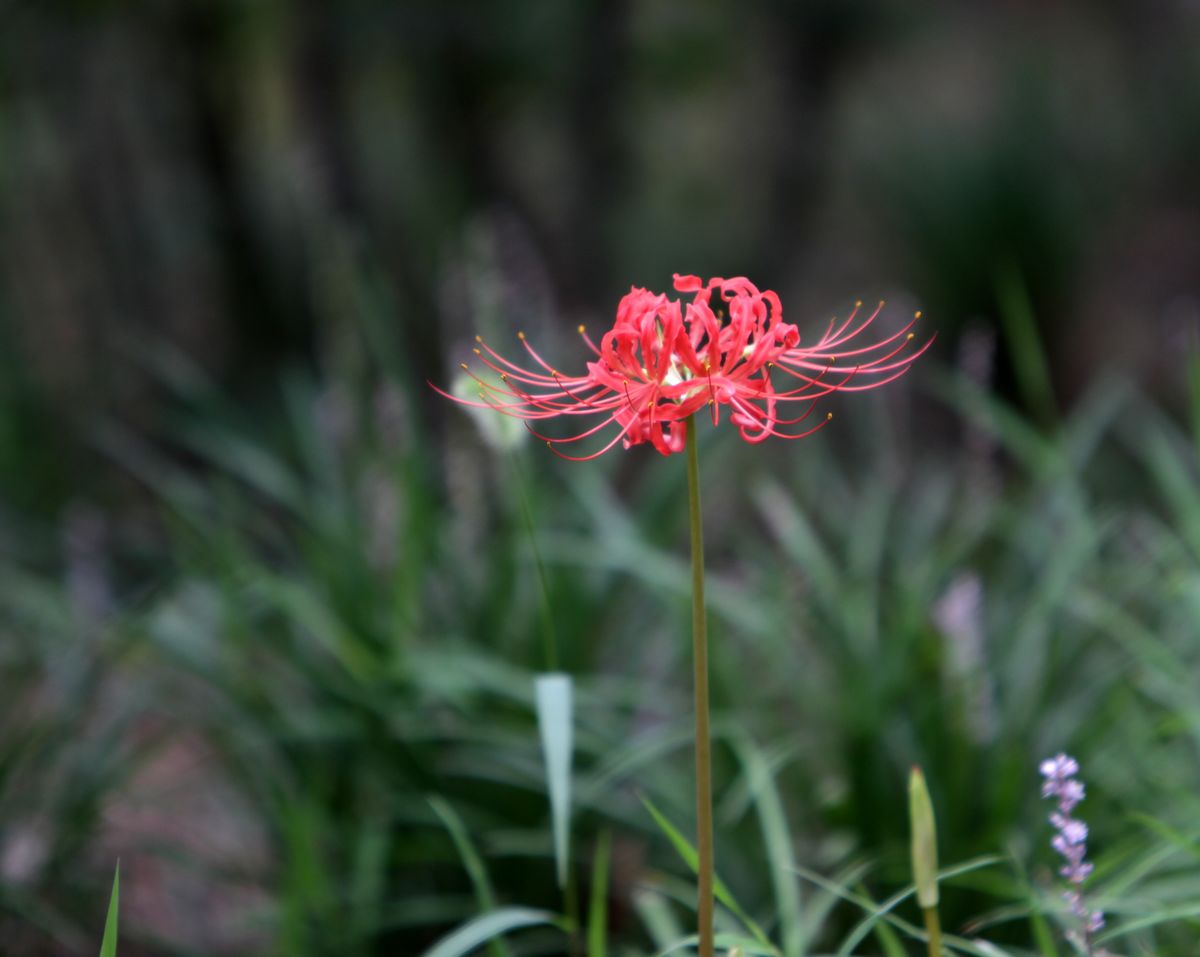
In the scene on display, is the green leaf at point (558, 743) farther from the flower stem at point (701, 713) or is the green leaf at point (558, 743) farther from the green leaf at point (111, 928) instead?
the green leaf at point (111, 928)

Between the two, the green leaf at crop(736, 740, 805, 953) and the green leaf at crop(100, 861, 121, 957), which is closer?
the green leaf at crop(100, 861, 121, 957)

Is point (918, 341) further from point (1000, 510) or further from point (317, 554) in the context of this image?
point (317, 554)

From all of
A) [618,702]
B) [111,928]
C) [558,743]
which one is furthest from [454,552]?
[111,928]

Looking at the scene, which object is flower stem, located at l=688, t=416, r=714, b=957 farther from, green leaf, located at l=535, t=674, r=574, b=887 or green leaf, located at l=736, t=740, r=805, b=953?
green leaf, located at l=736, t=740, r=805, b=953

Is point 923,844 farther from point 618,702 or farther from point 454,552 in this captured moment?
point 454,552

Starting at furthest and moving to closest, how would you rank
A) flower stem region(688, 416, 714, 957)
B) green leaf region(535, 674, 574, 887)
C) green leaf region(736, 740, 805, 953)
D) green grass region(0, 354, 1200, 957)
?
green grass region(0, 354, 1200, 957) < green leaf region(736, 740, 805, 953) < green leaf region(535, 674, 574, 887) < flower stem region(688, 416, 714, 957)

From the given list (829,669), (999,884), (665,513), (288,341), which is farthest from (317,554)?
(288,341)

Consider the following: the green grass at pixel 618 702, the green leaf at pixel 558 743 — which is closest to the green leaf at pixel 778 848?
the green grass at pixel 618 702

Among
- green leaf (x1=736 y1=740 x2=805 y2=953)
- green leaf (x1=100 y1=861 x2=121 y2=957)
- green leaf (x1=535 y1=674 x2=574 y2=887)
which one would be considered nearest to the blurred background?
green leaf (x1=736 y1=740 x2=805 y2=953)
